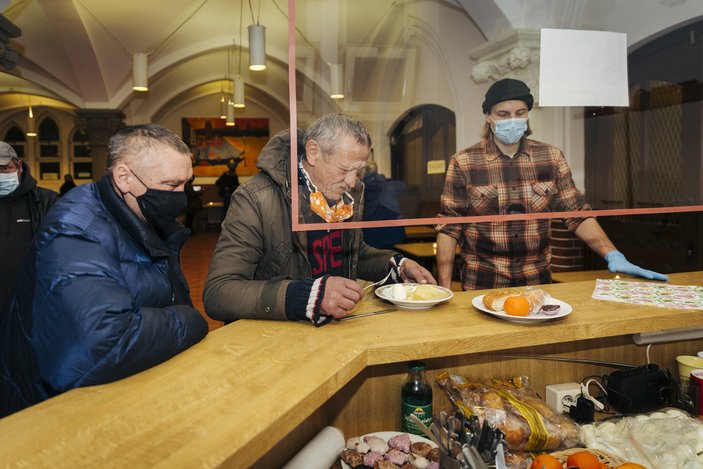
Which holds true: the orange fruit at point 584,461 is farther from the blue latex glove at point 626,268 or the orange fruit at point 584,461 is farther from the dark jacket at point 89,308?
the blue latex glove at point 626,268

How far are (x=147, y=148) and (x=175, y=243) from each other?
344 millimetres

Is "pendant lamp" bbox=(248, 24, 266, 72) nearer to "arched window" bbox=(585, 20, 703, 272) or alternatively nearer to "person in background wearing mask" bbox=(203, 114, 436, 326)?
"person in background wearing mask" bbox=(203, 114, 436, 326)

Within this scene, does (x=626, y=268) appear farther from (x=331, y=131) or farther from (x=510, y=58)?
(x=331, y=131)

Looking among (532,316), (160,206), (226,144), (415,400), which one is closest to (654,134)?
(532,316)

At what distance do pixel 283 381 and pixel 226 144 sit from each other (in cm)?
1919

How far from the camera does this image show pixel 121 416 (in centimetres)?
103

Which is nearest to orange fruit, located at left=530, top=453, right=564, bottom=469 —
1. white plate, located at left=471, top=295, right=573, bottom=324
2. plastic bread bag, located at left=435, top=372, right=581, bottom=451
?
plastic bread bag, located at left=435, top=372, right=581, bottom=451

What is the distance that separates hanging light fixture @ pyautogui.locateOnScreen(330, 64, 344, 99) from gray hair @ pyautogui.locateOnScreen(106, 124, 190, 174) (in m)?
0.57

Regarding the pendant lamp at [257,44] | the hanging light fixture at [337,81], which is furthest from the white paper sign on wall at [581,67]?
the pendant lamp at [257,44]

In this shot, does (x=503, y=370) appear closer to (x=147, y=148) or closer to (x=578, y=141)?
(x=578, y=141)

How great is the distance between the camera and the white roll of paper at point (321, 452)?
4.43 feet

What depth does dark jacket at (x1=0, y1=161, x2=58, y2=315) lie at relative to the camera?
3525 millimetres

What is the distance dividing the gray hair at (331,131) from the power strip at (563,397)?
116 cm

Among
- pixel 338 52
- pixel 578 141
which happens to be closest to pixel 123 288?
pixel 338 52
